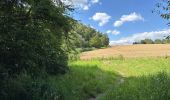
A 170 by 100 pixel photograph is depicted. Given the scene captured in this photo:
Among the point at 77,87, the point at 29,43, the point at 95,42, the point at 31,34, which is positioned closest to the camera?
the point at 29,43

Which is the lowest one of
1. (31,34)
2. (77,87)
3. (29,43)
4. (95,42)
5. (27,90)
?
(77,87)

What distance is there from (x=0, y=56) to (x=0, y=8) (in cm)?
191

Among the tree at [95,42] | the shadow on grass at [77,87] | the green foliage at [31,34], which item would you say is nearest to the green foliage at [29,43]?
the green foliage at [31,34]

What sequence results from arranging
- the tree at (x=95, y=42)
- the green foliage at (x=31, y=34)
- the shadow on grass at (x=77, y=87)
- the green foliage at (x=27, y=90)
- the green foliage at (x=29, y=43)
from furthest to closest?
1. the tree at (x=95, y=42)
2. the shadow on grass at (x=77, y=87)
3. the green foliage at (x=31, y=34)
4. the green foliage at (x=29, y=43)
5. the green foliage at (x=27, y=90)

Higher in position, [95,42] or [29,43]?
[95,42]

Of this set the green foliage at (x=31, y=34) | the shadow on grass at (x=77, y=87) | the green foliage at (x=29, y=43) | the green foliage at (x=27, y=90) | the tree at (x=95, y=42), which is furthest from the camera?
the tree at (x=95, y=42)

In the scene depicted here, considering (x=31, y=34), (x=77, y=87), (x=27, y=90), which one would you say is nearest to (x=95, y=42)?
(x=77, y=87)

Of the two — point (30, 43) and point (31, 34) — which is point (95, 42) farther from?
point (30, 43)

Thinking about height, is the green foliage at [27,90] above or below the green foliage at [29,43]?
below

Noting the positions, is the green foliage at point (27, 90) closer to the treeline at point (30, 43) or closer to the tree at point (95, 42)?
the treeline at point (30, 43)

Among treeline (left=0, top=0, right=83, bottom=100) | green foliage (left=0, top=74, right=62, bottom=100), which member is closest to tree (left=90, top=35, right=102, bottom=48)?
treeline (left=0, top=0, right=83, bottom=100)

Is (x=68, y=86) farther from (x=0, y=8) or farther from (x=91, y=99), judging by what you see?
(x=0, y=8)

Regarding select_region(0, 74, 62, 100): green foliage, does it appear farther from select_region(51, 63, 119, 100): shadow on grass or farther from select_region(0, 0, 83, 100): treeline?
select_region(51, 63, 119, 100): shadow on grass

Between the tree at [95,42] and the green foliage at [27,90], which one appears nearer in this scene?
the green foliage at [27,90]
